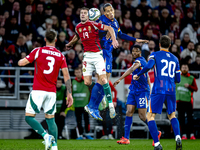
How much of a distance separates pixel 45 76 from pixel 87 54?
180cm

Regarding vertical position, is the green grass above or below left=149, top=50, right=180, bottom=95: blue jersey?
below

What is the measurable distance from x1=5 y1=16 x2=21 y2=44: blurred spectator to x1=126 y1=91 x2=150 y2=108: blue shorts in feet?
18.9

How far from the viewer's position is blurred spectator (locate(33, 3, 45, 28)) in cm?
1355

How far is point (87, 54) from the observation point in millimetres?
8094

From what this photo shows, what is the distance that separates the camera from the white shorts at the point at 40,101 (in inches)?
255

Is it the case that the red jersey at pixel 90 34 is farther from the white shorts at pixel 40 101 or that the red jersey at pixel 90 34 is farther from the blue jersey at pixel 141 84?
the white shorts at pixel 40 101

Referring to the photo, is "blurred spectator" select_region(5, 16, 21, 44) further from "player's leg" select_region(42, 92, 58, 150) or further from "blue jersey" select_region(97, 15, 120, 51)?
"player's leg" select_region(42, 92, 58, 150)

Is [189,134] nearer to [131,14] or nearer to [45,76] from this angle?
[131,14]

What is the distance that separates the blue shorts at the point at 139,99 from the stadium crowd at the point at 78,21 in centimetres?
356

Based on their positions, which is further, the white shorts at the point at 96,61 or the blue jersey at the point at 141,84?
the blue jersey at the point at 141,84

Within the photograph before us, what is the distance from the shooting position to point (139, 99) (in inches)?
355

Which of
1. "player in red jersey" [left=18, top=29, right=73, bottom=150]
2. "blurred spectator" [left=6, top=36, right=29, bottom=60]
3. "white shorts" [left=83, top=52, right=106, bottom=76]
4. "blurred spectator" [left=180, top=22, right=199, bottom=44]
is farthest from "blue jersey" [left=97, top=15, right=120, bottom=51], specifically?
"blurred spectator" [left=180, top=22, right=199, bottom=44]

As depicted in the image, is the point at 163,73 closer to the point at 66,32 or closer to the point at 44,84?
the point at 44,84

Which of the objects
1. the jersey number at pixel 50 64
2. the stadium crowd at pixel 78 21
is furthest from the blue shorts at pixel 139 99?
the stadium crowd at pixel 78 21
